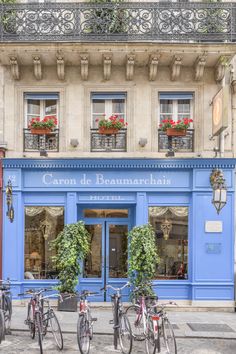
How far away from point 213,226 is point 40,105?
5581 mm

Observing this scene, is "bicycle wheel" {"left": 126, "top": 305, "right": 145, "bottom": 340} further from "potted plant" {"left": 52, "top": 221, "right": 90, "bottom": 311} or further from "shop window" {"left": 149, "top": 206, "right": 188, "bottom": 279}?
"shop window" {"left": 149, "top": 206, "right": 188, "bottom": 279}

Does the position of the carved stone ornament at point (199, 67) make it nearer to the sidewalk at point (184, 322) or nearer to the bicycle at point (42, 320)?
the sidewalk at point (184, 322)

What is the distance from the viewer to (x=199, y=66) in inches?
479

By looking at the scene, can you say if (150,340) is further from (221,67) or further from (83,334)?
(221,67)

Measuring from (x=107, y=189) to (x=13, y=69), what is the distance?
3930 mm

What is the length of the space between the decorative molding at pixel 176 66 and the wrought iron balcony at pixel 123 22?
47 cm

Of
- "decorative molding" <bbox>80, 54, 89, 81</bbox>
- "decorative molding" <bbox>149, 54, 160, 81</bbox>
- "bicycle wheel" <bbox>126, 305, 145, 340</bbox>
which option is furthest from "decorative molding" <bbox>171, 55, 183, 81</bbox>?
"bicycle wheel" <bbox>126, 305, 145, 340</bbox>

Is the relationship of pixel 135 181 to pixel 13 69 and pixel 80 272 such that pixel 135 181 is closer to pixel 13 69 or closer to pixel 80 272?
pixel 80 272

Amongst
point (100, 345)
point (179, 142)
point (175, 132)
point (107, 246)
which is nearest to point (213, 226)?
point (179, 142)

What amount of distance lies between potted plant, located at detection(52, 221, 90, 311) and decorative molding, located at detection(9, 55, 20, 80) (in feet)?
13.5

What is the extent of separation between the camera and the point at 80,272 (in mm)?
11781

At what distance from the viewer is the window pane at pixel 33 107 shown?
12711 mm

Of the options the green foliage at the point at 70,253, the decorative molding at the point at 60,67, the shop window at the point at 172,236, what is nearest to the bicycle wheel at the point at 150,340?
the green foliage at the point at 70,253

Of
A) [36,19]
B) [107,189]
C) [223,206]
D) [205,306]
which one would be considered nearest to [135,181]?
[107,189]
